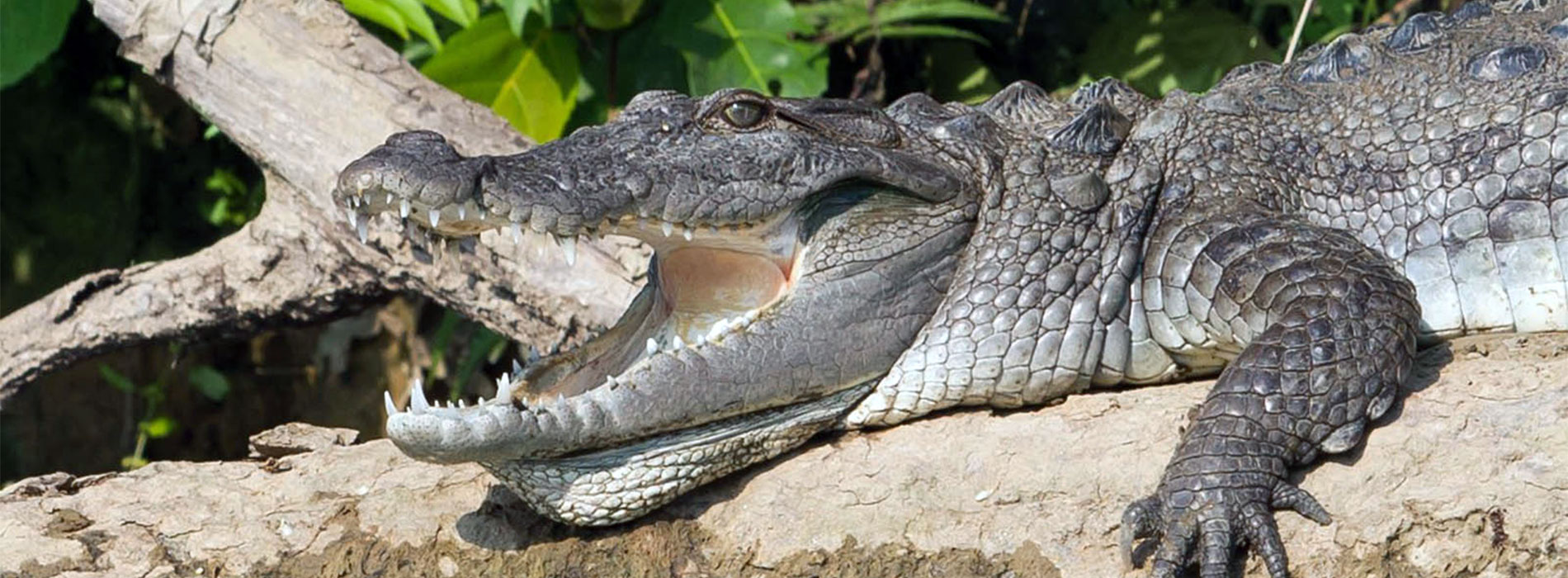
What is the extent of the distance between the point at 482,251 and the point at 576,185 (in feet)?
4.91

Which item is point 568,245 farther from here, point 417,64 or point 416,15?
point 417,64

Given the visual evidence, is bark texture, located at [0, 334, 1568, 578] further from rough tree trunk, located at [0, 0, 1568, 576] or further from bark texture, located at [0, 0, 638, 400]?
bark texture, located at [0, 0, 638, 400]

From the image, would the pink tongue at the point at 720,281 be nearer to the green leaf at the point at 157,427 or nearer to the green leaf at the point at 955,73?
the green leaf at the point at 955,73

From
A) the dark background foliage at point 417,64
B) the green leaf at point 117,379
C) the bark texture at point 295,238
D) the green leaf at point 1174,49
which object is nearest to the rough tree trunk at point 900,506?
the bark texture at point 295,238

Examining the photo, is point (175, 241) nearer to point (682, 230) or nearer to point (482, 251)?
point (482, 251)

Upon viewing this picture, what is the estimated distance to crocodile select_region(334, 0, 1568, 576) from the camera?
3.19 meters

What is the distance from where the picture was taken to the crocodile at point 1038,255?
319 centimetres

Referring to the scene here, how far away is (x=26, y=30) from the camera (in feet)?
16.7

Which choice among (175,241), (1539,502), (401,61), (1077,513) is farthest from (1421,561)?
(175,241)

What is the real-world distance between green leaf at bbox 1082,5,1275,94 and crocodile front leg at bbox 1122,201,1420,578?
81.2 inches

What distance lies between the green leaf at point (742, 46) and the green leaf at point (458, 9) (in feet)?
1.89

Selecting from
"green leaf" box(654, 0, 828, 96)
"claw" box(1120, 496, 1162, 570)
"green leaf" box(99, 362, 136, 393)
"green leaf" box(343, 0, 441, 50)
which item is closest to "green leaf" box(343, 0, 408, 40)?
"green leaf" box(343, 0, 441, 50)

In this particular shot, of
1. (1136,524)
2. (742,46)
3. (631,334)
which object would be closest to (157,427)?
(742,46)

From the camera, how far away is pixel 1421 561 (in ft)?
10.1
